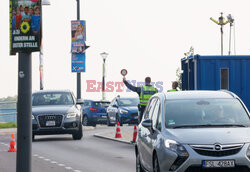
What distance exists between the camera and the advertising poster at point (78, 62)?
39.8 metres

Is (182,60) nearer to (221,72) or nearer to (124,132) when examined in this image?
(221,72)

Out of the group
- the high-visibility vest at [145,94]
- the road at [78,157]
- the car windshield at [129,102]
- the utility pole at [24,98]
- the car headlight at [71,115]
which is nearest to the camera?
the utility pole at [24,98]

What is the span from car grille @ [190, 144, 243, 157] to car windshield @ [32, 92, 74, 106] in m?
16.8

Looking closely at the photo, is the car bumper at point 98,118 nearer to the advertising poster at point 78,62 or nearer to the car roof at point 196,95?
the advertising poster at point 78,62

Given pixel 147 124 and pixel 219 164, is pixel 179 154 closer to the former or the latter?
pixel 219 164

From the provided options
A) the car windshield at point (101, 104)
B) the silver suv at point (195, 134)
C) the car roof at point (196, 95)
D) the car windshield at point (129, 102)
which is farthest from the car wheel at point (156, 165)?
the car windshield at point (101, 104)

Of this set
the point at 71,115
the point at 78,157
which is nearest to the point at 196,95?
the point at 78,157

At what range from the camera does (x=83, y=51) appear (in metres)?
40.2

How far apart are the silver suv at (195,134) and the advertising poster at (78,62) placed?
26572mm

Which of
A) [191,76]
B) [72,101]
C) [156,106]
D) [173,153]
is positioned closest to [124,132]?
[72,101]

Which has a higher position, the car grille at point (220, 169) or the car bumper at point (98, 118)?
the car grille at point (220, 169)

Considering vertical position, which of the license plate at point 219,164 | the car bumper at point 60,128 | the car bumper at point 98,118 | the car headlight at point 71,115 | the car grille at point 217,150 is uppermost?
the car grille at point 217,150

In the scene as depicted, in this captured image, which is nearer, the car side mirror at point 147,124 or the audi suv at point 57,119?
the car side mirror at point 147,124

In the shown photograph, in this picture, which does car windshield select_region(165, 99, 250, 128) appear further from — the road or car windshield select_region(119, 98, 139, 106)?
car windshield select_region(119, 98, 139, 106)
